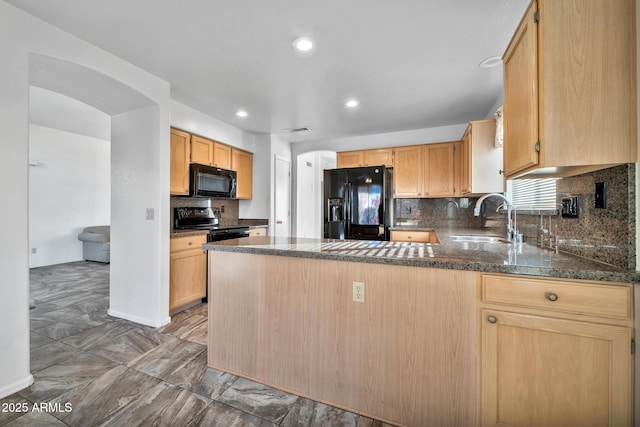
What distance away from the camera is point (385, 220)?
161 inches

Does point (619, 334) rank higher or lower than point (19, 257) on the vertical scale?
lower

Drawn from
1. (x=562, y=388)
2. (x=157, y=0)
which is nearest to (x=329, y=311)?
(x=562, y=388)

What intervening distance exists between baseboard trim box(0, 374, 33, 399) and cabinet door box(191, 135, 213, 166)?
243 cm

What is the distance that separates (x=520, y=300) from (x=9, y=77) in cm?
305

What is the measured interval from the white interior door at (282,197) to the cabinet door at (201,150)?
123cm

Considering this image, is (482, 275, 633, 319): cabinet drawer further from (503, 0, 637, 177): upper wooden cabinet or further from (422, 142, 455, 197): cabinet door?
(422, 142, 455, 197): cabinet door

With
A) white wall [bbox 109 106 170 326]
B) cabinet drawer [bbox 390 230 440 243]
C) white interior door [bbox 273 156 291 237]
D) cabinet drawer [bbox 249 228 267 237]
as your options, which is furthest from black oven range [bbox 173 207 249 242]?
cabinet drawer [bbox 390 230 440 243]

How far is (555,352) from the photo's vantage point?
1114 mm

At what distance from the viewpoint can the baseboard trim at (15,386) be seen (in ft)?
5.35

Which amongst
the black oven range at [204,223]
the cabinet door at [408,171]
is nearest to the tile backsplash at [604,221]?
the cabinet door at [408,171]

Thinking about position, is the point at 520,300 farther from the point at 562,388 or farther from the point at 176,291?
the point at 176,291

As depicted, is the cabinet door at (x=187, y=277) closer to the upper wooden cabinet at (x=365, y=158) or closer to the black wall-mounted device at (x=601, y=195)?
the upper wooden cabinet at (x=365, y=158)

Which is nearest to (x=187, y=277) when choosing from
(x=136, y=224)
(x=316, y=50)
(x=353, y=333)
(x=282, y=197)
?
(x=136, y=224)

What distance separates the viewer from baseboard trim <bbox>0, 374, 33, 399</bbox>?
1629 millimetres
